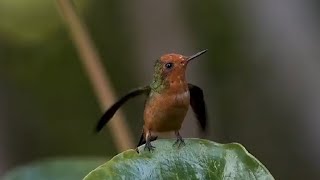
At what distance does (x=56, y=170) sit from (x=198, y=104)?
2.35 ft

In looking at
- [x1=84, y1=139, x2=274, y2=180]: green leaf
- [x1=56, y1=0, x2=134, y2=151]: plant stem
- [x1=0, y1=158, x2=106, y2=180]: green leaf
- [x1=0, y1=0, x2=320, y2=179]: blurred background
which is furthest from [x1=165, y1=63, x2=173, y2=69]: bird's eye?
[x1=0, y1=0, x2=320, y2=179]: blurred background

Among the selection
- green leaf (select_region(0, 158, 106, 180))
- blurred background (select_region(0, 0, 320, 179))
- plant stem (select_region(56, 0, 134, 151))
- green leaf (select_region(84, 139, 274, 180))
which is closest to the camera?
green leaf (select_region(84, 139, 274, 180))

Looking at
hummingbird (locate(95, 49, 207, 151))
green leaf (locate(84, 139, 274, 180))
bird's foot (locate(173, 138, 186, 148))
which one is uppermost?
hummingbird (locate(95, 49, 207, 151))

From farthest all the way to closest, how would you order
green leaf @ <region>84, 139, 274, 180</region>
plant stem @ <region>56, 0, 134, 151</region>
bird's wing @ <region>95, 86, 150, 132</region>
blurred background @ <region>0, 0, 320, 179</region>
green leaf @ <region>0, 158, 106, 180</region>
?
blurred background @ <region>0, 0, 320, 179</region> < green leaf @ <region>0, 158, 106, 180</region> < plant stem @ <region>56, 0, 134, 151</region> < bird's wing @ <region>95, 86, 150, 132</region> < green leaf @ <region>84, 139, 274, 180</region>

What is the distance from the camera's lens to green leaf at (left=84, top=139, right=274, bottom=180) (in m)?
1.26

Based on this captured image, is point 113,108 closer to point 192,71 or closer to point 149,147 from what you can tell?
point 149,147

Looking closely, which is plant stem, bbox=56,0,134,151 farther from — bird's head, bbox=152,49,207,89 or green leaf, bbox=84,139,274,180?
green leaf, bbox=84,139,274,180

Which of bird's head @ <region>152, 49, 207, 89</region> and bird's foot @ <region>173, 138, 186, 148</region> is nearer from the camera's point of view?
bird's foot @ <region>173, 138, 186, 148</region>

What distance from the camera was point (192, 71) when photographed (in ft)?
11.2

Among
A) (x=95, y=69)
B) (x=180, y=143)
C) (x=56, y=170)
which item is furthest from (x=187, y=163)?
(x=56, y=170)

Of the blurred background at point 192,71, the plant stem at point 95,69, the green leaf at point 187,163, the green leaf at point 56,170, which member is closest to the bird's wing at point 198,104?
the green leaf at point 187,163

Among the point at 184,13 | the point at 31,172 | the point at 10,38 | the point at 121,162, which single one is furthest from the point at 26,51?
the point at 121,162

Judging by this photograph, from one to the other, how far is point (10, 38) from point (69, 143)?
2.63ft

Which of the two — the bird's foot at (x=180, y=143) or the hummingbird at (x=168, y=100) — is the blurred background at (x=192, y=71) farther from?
the bird's foot at (x=180, y=143)
